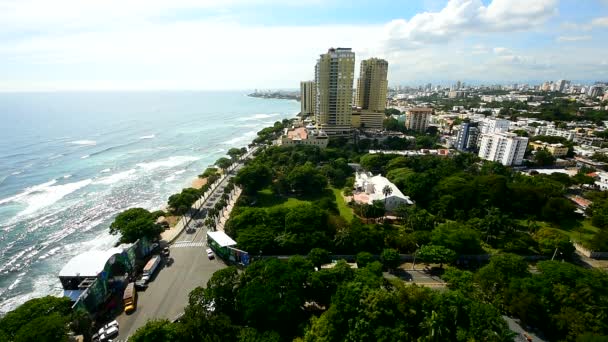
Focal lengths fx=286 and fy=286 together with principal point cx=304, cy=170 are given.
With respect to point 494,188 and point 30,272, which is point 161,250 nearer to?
point 30,272

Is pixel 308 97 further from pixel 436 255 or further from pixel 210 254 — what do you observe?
pixel 436 255

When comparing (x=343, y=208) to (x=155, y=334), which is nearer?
(x=155, y=334)

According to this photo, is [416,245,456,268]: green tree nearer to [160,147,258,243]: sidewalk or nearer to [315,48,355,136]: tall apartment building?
[160,147,258,243]: sidewalk

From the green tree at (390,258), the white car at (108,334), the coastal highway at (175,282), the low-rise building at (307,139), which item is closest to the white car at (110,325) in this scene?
the white car at (108,334)

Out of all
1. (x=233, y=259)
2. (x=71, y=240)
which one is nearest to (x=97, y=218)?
(x=71, y=240)

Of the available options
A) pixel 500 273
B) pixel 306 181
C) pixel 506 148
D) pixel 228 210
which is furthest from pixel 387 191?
pixel 506 148

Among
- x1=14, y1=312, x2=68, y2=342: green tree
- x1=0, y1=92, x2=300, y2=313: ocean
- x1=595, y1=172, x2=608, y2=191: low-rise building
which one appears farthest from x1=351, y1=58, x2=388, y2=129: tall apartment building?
x1=14, y1=312, x2=68, y2=342: green tree
